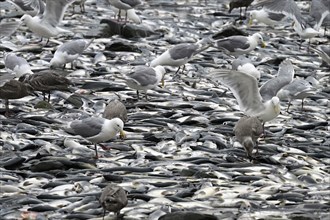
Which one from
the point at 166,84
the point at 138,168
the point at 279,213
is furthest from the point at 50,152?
the point at 166,84

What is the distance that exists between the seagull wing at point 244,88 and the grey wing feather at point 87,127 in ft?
4.69

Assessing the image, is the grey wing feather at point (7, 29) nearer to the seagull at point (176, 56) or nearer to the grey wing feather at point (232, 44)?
the seagull at point (176, 56)

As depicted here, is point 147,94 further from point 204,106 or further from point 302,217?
point 302,217

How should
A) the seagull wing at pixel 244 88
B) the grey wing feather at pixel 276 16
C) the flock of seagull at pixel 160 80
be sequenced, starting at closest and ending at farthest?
the flock of seagull at pixel 160 80 < the seagull wing at pixel 244 88 < the grey wing feather at pixel 276 16

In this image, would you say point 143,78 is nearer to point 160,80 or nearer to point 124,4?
point 160,80

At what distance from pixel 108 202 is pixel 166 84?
5.18m

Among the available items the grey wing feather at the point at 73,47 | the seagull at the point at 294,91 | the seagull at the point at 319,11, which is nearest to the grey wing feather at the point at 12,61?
the grey wing feather at the point at 73,47

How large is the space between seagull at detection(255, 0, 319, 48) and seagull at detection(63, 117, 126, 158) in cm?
661

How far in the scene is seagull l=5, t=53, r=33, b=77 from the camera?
10883 millimetres

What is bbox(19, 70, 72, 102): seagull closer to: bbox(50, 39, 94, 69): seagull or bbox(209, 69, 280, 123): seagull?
bbox(50, 39, 94, 69): seagull

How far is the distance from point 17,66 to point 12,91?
142cm

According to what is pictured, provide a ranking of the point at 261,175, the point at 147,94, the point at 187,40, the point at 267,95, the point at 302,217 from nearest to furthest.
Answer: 1. the point at 302,217
2. the point at 261,175
3. the point at 267,95
4. the point at 147,94
5. the point at 187,40

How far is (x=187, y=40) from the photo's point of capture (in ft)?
47.4

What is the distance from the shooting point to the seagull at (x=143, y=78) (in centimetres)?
1030
